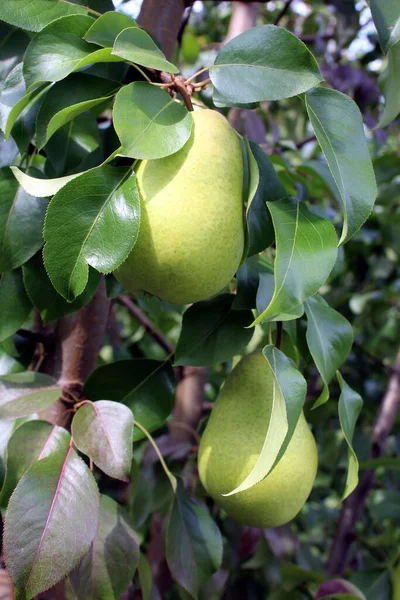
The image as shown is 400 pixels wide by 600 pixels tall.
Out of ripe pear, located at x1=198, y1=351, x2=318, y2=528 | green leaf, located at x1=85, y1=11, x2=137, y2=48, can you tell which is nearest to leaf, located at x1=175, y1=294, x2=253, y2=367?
ripe pear, located at x1=198, y1=351, x2=318, y2=528

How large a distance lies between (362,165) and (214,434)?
32 centimetres

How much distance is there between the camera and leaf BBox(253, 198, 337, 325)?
1.72ft

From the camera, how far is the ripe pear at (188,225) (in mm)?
523

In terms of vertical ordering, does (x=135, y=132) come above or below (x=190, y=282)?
above

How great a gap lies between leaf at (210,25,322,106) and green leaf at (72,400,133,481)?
316mm

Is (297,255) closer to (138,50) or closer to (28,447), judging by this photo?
(138,50)

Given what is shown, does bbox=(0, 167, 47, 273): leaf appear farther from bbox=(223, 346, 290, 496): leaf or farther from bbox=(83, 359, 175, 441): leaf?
bbox=(223, 346, 290, 496): leaf

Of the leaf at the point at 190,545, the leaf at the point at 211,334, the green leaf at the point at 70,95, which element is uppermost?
the green leaf at the point at 70,95

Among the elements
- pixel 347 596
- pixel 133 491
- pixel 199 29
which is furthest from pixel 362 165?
pixel 199 29

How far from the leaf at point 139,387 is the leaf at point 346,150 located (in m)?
0.32

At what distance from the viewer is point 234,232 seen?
562 millimetres

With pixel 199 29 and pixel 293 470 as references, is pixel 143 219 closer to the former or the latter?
pixel 293 470

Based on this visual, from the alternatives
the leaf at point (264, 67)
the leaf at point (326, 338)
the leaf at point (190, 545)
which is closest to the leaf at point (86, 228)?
the leaf at point (264, 67)

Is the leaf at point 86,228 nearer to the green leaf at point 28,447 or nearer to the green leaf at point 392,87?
the green leaf at point 28,447
